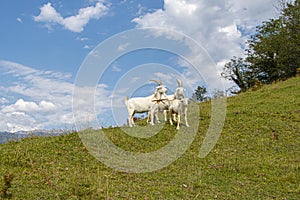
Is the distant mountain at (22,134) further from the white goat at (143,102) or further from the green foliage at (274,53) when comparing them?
the green foliage at (274,53)

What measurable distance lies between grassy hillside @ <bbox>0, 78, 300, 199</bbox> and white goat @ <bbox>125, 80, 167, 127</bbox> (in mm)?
1080

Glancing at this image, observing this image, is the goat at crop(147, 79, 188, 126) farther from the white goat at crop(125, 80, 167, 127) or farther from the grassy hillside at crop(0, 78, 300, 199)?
the grassy hillside at crop(0, 78, 300, 199)

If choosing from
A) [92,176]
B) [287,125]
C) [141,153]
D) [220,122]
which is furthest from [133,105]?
[287,125]

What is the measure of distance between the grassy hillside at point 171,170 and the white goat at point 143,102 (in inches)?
42.5

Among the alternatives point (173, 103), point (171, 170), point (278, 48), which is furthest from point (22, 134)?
point (278, 48)

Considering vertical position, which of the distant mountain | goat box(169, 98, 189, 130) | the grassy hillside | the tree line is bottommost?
the grassy hillside

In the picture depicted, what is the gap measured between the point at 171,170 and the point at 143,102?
5328 mm

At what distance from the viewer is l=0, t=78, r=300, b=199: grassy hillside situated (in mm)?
7887

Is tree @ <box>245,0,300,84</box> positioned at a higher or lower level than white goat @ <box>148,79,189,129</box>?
higher

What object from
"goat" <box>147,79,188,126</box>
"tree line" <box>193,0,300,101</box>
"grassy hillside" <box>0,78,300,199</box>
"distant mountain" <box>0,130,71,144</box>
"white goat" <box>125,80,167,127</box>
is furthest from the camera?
"tree line" <box>193,0,300,101</box>

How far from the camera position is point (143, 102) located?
48.8 feet

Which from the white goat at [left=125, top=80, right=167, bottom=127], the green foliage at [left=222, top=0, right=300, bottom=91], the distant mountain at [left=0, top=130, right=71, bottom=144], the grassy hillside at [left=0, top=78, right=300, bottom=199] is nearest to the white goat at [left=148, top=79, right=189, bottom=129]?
the white goat at [left=125, top=80, right=167, bottom=127]

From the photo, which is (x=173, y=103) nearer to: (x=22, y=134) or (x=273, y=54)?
(x=22, y=134)

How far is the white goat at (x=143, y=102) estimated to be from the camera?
48.4 ft
